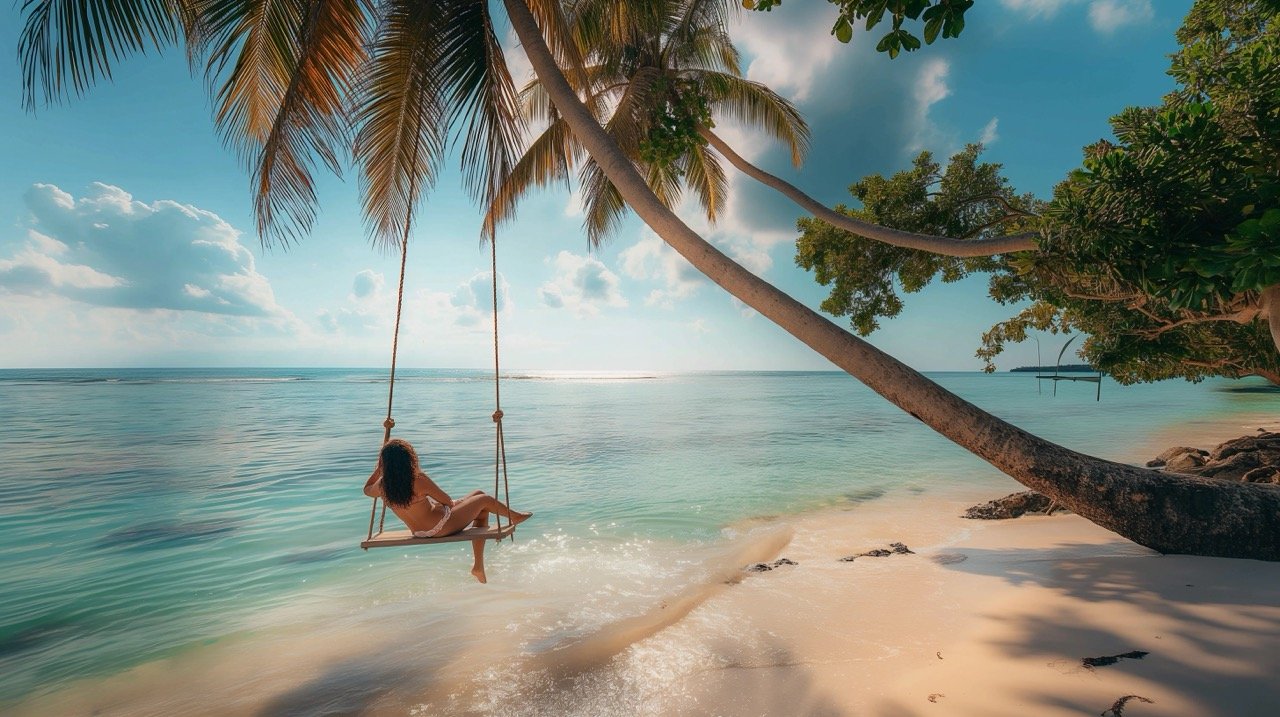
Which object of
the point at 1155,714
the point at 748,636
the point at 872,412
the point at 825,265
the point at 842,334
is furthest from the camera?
the point at 872,412

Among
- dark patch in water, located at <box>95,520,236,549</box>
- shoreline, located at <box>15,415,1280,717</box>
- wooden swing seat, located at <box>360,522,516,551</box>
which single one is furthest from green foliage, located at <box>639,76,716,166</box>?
dark patch in water, located at <box>95,520,236,549</box>

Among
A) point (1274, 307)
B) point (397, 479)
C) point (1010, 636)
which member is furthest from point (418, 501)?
point (1274, 307)

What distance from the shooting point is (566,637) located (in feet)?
14.3

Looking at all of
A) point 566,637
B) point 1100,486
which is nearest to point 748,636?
point 566,637

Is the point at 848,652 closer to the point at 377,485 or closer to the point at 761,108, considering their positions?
the point at 377,485

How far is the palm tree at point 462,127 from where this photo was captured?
3.23 m

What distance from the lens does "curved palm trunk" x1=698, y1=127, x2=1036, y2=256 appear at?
3.93 m

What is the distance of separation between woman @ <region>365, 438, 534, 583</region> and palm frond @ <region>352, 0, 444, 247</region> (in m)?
2.07

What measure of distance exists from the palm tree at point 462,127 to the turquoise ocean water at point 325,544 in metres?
3.29

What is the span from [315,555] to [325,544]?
1.58 feet

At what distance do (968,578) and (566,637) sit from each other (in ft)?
11.3

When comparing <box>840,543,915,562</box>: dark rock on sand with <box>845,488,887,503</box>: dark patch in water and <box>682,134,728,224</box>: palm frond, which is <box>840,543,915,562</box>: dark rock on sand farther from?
<box>682,134,728,224</box>: palm frond

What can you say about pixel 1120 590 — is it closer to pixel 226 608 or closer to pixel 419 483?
pixel 419 483

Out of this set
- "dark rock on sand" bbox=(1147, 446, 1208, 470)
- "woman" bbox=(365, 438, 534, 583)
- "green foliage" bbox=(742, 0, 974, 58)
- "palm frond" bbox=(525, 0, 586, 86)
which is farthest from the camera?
"dark rock on sand" bbox=(1147, 446, 1208, 470)
